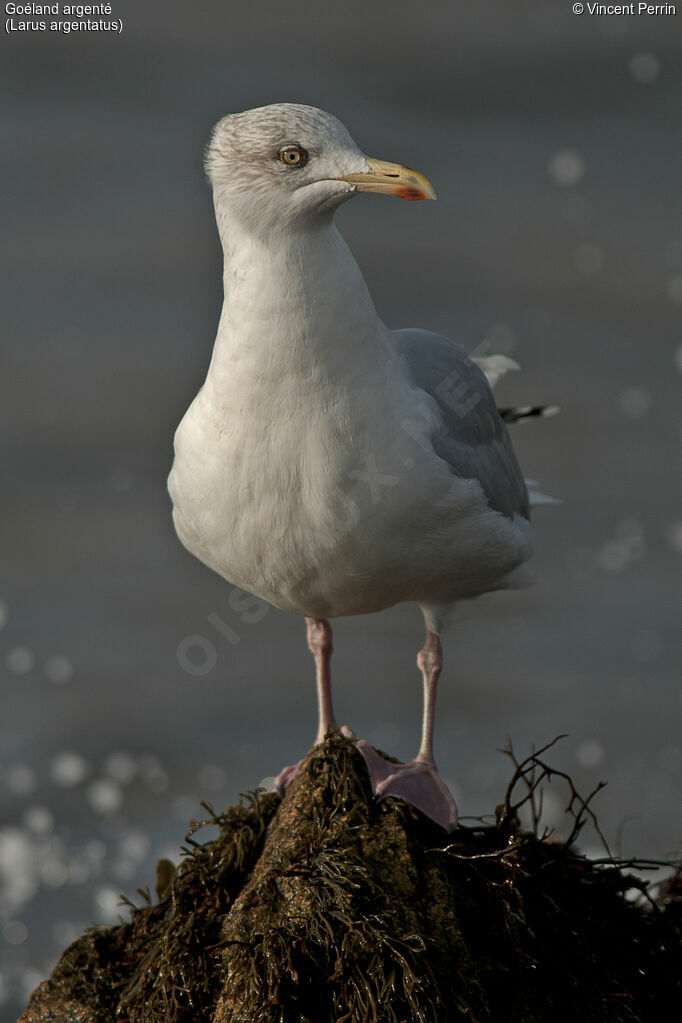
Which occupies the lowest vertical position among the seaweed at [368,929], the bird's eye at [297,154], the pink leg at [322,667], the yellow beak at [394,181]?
the seaweed at [368,929]

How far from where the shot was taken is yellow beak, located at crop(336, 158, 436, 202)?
336 centimetres

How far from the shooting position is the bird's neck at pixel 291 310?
11.5ft

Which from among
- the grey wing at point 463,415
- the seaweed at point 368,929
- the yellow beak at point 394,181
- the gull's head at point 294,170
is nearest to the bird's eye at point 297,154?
the gull's head at point 294,170

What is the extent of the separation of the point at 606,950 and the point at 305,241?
247 cm

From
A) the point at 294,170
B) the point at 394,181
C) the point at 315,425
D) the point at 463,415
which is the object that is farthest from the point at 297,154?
the point at 463,415

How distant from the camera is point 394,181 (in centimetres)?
336

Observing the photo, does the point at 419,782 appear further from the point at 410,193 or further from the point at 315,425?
the point at 410,193

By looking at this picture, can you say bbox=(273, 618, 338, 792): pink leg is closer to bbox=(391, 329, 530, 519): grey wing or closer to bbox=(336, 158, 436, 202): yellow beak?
bbox=(391, 329, 530, 519): grey wing

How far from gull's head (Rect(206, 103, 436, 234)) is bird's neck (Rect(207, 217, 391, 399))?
0.08 metres

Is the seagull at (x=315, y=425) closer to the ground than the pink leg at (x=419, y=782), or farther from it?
farther from it

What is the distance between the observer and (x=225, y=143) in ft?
11.7

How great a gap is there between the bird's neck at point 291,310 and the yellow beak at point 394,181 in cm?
22

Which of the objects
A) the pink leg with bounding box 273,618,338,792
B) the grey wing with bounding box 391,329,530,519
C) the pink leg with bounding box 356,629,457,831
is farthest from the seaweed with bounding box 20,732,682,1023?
the grey wing with bounding box 391,329,530,519

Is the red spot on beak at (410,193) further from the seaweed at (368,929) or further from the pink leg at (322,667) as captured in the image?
the pink leg at (322,667)
